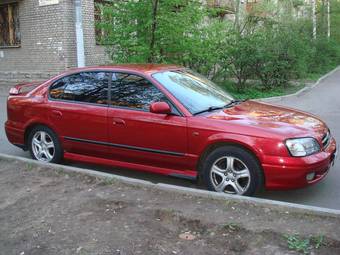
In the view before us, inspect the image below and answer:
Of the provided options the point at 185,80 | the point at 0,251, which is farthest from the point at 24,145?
the point at 0,251

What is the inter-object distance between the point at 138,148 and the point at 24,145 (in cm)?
205

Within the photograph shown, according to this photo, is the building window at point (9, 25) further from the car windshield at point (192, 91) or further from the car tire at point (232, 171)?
the car tire at point (232, 171)

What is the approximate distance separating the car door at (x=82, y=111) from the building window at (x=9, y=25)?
13.0m

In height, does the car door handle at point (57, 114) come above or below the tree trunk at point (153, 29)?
below

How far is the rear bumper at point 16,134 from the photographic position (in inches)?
274

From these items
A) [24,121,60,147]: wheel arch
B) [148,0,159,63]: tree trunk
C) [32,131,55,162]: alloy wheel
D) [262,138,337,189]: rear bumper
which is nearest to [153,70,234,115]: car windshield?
[262,138,337,189]: rear bumper

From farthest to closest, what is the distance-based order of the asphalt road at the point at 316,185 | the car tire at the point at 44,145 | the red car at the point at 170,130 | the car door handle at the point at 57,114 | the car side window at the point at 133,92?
the car tire at the point at 44,145, the car door handle at the point at 57,114, the car side window at the point at 133,92, the asphalt road at the point at 316,185, the red car at the point at 170,130

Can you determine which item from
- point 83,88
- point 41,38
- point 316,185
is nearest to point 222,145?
point 316,185

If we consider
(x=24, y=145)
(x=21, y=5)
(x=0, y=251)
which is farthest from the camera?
(x=21, y=5)

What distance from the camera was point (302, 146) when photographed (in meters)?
5.09

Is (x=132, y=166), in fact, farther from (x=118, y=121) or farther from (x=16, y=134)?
(x=16, y=134)

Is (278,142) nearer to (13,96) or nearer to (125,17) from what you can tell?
(13,96)

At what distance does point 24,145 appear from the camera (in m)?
7.01

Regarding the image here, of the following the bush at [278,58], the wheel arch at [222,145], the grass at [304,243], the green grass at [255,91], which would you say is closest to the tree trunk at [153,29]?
the green grass at [255,91]
